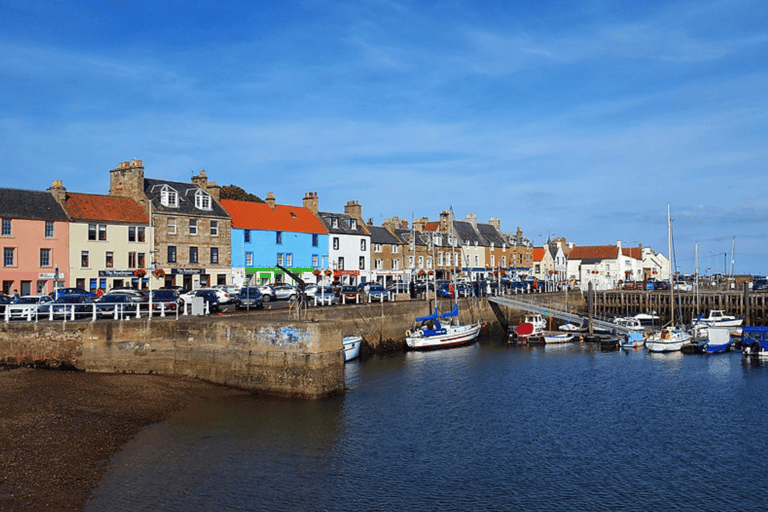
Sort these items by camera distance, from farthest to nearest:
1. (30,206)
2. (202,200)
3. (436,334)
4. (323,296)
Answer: (202,200) → (30,206) → (323,296) → (436,334)

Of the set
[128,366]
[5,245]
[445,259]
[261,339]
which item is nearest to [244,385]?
[261,339]

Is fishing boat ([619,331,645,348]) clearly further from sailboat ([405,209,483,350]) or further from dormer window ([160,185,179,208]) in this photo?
dormer window ([160,185,179,208])

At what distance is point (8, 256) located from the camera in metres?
→ 49.4

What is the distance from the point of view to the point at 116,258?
54.8 meters

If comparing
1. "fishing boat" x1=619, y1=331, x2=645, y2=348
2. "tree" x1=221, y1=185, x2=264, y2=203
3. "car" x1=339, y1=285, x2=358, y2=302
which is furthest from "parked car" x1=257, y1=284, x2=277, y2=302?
"tree" x1=221, y1=185, x2=264, y2=203

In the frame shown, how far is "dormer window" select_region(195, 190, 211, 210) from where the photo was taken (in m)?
61.1

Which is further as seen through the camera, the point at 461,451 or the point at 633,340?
the point at 633,340

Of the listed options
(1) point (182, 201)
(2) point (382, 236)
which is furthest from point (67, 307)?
(2) point (382, 236)

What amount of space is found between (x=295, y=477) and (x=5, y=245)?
131 feet

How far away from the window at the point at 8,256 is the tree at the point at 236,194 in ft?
143

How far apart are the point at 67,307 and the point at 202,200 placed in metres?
27.6

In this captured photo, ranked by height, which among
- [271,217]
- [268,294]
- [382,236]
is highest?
[271,217]

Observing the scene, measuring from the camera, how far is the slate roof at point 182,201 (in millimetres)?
57812

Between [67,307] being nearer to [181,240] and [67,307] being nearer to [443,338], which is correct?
[181,240]
